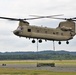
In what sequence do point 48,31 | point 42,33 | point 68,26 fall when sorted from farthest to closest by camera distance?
point 68,26
point 48,31
point 42,33

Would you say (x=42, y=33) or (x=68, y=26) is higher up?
(x=68, y=26)

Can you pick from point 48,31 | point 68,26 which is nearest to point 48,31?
point 48,31

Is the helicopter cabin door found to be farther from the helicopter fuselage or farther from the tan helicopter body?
the helicopter fuselage

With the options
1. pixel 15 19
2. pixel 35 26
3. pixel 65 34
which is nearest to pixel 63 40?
pixel 65 34

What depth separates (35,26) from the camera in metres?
69.9

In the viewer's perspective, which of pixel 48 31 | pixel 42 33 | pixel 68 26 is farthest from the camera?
pixel 68 26

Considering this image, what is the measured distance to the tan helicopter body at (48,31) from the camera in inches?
2744

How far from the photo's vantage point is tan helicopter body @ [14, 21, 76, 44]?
69.7 metres

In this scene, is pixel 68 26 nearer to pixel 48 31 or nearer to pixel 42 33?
pixel 48 31

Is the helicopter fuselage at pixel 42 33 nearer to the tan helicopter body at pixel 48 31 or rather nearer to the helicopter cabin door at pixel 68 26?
the tan helicopter body at pixel 48 31

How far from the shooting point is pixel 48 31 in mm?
71625

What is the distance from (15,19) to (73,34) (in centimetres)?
1698

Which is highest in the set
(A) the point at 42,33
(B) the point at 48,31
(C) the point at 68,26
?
(C) the point at 68,26

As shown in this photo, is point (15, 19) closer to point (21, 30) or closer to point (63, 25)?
point (21, 30)
